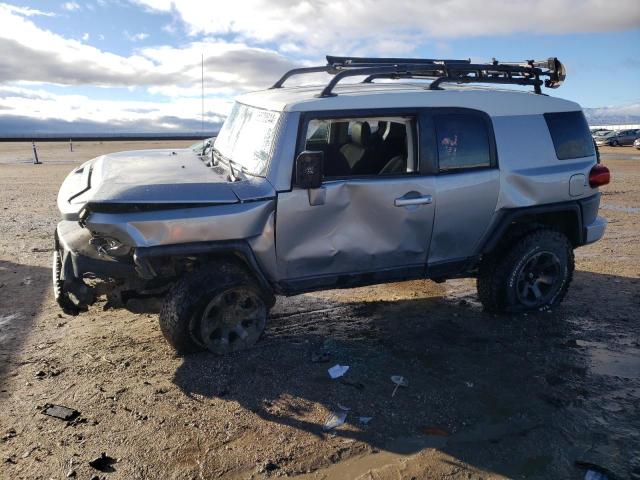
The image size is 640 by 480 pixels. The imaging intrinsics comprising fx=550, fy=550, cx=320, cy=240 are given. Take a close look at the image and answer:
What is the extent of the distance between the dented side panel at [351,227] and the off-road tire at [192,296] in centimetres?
41

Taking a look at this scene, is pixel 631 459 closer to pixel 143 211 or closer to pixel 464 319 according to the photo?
pixel 464 319

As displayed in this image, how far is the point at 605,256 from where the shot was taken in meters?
7.54

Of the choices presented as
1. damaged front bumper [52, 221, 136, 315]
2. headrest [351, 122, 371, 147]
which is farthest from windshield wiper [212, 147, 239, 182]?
headrest [351, 122, 371, 147]

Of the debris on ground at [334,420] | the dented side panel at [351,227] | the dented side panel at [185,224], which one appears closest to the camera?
the debris on ground at [334,420]

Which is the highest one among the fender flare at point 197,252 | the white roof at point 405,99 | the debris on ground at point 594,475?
the white roof at point 405,99

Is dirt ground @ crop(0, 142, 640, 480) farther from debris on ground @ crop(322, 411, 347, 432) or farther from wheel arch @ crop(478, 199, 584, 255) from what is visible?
wheel arch @ crop(478, 199, 584, 255)

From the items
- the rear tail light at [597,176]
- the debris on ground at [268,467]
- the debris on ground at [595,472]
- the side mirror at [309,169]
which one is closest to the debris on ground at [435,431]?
the debris on ground at [595,472]

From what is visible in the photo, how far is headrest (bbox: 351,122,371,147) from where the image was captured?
5.27m

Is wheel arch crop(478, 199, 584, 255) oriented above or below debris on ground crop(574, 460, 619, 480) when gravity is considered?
above

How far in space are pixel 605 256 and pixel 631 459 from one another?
16.0 feet

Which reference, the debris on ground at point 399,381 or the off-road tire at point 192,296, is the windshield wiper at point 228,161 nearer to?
the off-road tire at point 192,296

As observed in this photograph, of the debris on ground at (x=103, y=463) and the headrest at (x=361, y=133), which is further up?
the headrest at (x=361, y=133)

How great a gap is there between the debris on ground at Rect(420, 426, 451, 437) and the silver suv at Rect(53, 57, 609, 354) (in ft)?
4.81

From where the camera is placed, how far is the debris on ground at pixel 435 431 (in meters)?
3.51
